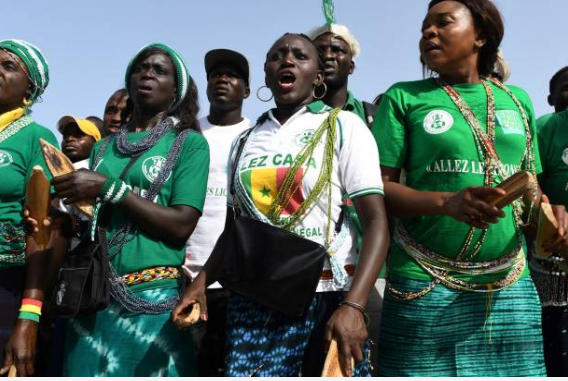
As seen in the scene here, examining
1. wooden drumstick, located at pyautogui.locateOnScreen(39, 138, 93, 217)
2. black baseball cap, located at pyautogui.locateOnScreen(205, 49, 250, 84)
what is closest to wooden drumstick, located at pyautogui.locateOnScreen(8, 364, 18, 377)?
wooden drumstick, located at pyautogui.locateOnScreen(39, 138, 93, 217)

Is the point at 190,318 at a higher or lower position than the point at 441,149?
lower

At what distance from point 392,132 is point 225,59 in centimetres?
236

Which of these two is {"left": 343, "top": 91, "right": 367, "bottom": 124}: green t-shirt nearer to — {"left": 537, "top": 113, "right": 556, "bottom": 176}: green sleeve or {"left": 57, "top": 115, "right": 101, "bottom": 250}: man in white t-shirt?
{"left": 537, "top": 113, "right": 556, "bottom": 176}: green sleeve

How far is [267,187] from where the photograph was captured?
2748mm

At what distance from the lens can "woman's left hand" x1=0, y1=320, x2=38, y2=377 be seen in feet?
9.69

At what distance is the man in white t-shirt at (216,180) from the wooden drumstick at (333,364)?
1.11 m

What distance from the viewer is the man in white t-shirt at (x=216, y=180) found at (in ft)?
12.8

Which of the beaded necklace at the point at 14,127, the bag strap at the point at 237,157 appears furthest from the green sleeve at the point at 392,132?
the beaded necklace at the point at 14,127

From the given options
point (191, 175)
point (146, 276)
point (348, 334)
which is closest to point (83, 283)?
point (146, 276)

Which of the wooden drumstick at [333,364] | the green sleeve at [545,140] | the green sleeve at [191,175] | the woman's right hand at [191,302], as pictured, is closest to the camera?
the wooden drumstick at [333,364]

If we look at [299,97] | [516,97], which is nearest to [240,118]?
[299,97]

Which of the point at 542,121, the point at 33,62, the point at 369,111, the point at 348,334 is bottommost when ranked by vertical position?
the point at 348,334

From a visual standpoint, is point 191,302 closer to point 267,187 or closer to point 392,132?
point 267,187

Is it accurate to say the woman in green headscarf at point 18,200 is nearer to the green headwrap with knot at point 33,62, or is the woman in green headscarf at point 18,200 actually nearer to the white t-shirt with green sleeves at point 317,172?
the green headwrap with knot at point 33,62
